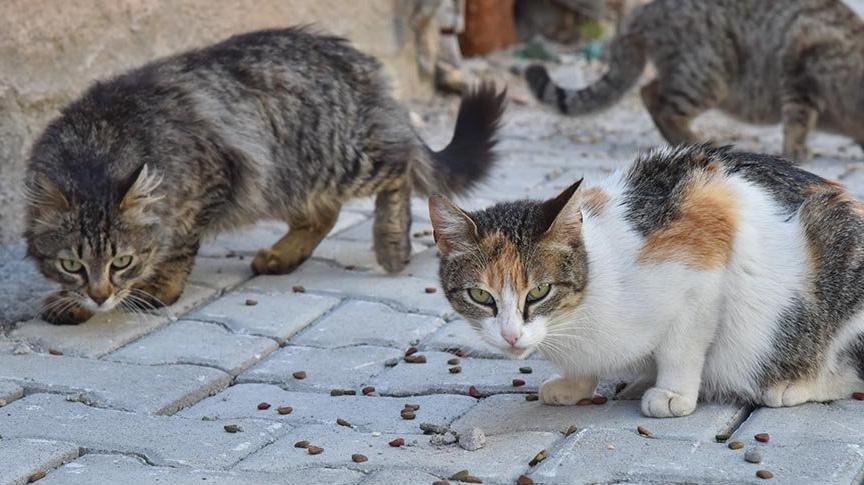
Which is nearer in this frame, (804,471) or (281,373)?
(804,471)

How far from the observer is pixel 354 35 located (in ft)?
28.3

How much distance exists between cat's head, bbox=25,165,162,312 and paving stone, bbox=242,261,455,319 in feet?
2.54

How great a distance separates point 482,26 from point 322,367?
6.92 meters

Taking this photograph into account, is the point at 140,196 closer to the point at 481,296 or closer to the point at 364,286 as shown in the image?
the point at 364,286

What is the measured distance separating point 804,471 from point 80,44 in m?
4.50

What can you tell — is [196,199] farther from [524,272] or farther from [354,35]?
[354,35]

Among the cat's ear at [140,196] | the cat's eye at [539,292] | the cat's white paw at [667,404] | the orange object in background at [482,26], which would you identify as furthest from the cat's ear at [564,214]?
Answer: the orange object in background at [482,26]

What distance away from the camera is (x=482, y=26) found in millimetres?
11031

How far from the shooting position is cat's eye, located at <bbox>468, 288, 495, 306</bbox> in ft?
11.9

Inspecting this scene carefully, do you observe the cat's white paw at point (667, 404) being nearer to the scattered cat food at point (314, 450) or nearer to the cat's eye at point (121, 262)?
the scattered cat food at point (314, 450)

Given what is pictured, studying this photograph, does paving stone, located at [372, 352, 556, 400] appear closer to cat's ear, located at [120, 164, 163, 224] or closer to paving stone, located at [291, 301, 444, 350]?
paving stone, located at [291, 301, 444, 350]

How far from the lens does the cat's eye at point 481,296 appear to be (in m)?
3.64

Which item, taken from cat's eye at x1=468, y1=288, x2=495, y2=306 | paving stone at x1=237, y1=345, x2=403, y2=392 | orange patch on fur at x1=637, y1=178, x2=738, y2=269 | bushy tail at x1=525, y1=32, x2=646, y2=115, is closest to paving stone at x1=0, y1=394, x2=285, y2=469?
paving stone at x1=237, y1=345, x2=403, y2=392

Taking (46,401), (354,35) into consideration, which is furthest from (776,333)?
(354,35)
